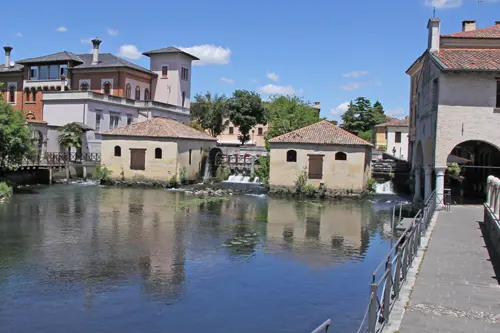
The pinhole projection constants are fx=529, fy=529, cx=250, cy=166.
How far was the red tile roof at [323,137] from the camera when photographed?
38281 millimetres

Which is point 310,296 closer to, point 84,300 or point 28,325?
point 84,300

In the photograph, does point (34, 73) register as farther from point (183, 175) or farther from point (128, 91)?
point (183, 175)

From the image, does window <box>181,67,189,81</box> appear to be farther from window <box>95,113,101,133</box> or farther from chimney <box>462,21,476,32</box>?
chimney <box>462,21,476,32</box>

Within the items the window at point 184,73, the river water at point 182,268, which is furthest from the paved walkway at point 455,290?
the window at point 184,73

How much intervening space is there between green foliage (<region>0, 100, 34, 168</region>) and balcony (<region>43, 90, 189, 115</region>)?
53.3ft

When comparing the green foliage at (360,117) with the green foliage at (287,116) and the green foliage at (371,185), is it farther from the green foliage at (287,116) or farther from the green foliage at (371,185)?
the green foliage at (371,185)

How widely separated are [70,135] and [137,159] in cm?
890

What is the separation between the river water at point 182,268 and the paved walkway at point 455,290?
2.00 m

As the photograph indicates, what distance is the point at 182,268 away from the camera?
53.4 ft

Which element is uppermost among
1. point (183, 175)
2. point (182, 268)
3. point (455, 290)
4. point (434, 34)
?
point (434, 34)

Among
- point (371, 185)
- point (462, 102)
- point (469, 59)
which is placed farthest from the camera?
point (371, 185)

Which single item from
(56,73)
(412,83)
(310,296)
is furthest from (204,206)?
(56,73)

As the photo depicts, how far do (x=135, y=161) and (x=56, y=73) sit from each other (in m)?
22.7

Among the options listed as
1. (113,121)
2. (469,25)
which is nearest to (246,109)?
(113,121)
